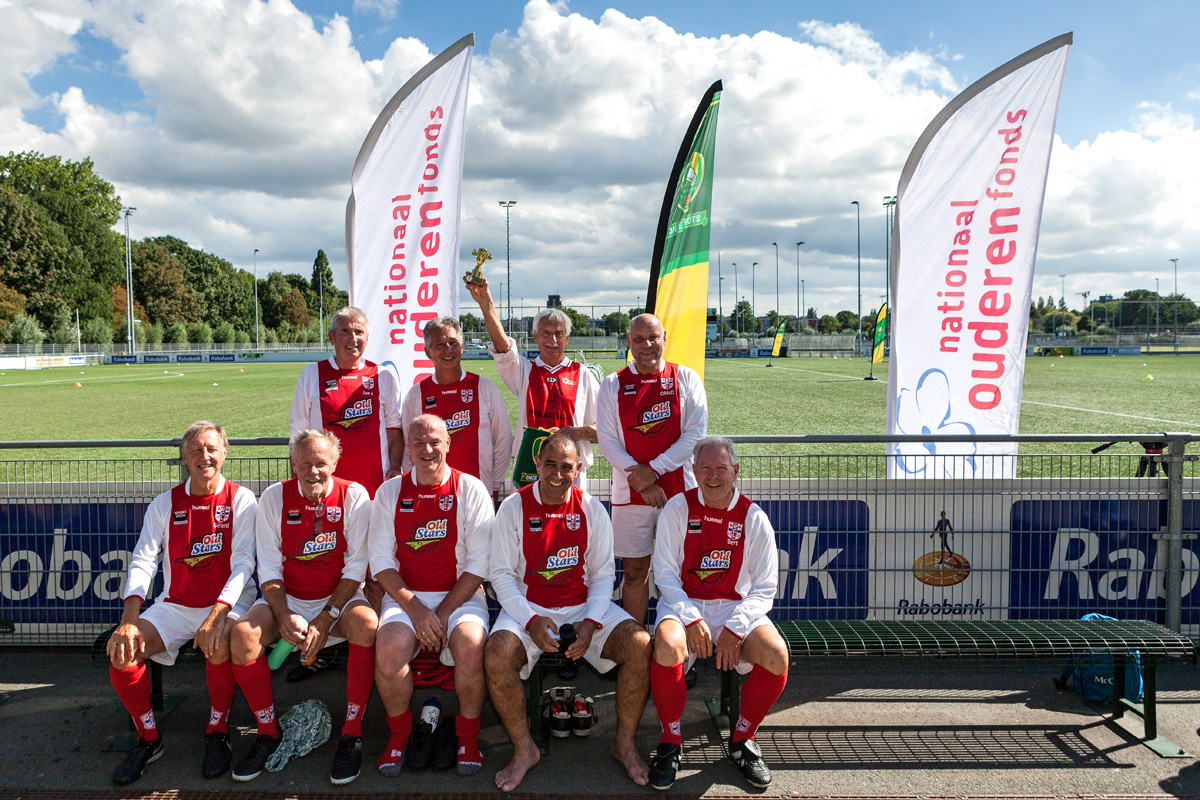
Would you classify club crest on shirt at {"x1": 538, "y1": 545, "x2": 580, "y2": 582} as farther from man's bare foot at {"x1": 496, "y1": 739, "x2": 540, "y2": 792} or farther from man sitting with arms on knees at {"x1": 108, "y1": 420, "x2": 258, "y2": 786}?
man sitting with arms on knees at {"x1": 108, "y1": 420, "x2": 258, "y2": 786}

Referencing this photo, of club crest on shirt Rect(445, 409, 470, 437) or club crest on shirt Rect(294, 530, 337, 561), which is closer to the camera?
club crest on shirt Rect(294, 530, 337, 561)

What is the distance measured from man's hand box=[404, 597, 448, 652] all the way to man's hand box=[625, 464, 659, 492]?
117cm

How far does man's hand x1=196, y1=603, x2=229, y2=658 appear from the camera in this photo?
317 cm

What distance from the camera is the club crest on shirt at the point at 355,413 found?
405cm

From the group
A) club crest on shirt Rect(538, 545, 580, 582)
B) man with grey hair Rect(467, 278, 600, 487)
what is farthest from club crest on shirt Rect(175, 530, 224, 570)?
man with grey hair Rect(467, 278, 600, 487)

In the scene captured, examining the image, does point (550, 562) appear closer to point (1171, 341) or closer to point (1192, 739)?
point (1192, 739)

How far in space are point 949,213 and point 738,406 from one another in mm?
12360

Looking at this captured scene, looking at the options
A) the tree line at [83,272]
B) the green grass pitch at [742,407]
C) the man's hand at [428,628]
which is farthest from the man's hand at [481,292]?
the tree line at [83,272]

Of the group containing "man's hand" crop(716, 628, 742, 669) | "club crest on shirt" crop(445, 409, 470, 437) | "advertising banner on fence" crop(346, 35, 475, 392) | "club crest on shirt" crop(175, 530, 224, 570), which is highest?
"advertising banner on fence" crop(346, 35, 475, 392)

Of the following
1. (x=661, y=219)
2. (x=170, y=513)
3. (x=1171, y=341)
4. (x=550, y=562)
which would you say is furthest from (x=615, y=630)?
(x=1171, y=341)

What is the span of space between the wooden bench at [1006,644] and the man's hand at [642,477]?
0.94 metres

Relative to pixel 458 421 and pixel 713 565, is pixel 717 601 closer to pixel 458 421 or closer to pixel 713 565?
pixel 713 565

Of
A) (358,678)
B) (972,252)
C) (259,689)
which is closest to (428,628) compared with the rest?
(358,678)

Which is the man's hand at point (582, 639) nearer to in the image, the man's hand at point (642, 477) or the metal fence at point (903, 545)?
the man's hand at point (642, 477)
